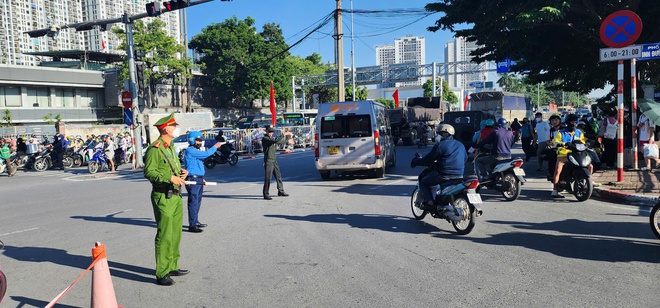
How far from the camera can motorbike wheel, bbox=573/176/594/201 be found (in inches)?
368

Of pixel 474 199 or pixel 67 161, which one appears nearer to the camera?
pixel 474 199

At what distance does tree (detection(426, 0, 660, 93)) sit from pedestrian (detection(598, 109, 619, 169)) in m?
2.68

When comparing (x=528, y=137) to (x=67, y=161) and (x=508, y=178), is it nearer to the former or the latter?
(x=508, y=178)

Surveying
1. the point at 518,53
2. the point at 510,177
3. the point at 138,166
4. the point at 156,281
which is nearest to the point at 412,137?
the point at 518,53

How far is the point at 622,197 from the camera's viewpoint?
9.31 meters

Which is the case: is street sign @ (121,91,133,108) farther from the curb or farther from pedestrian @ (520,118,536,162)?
the curb

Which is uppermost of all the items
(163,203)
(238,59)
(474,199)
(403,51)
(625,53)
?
(403,51)

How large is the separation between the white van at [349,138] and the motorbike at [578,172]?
512 cm

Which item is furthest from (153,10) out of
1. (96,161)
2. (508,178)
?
(508,178)

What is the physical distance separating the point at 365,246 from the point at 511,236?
6.90 feet

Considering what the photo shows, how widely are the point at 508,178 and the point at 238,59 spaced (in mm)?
45257

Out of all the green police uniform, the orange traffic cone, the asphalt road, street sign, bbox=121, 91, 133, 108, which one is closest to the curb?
the asphalt road

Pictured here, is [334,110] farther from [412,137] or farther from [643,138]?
[412,137]

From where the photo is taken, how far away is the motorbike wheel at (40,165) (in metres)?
21.5
